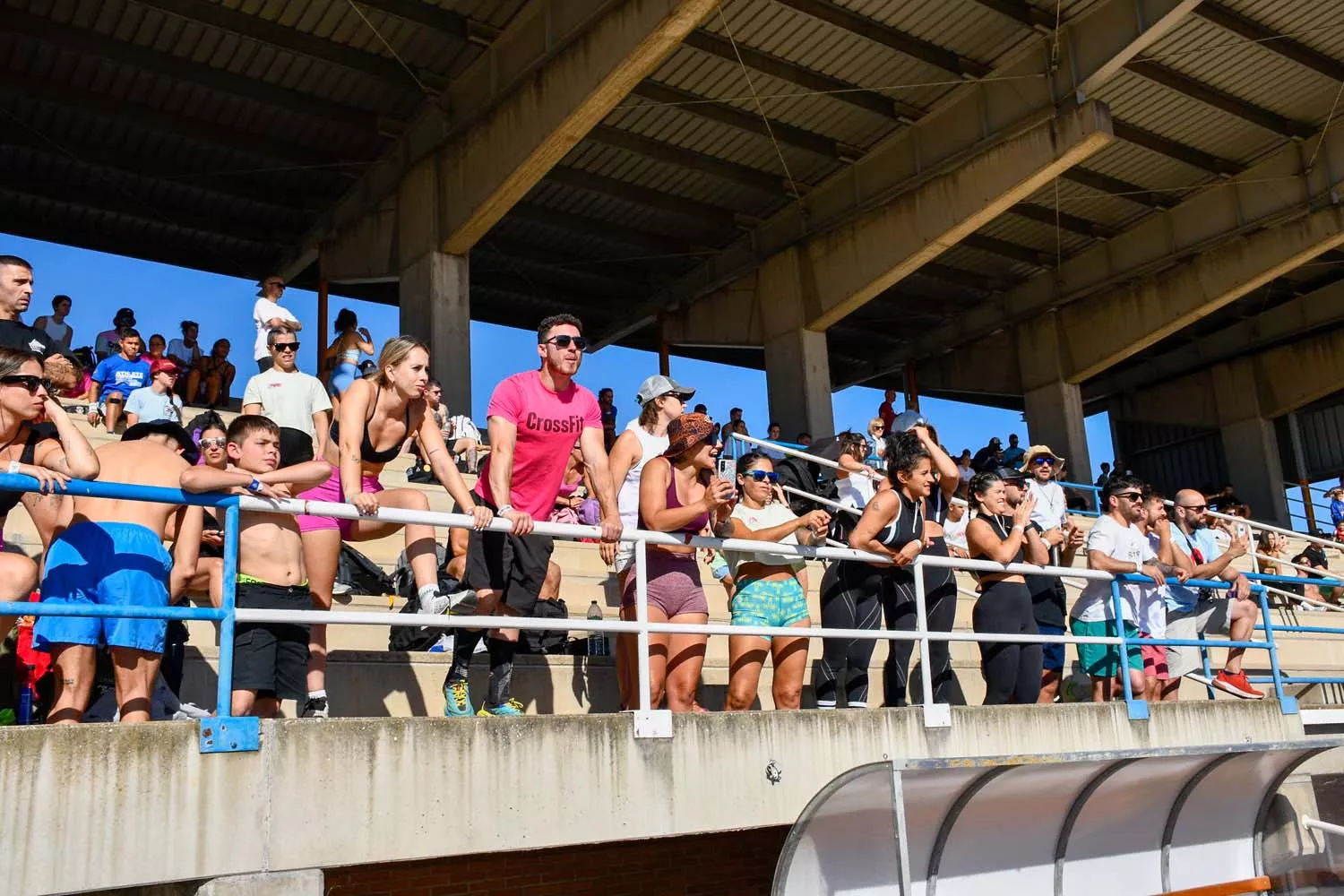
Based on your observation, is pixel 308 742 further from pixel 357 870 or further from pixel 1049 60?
pixel 1049 60

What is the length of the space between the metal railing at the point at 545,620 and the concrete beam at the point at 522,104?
366 inches

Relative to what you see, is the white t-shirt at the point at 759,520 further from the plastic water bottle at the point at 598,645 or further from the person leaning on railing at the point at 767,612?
the plastic water bottle at the point at 598,645

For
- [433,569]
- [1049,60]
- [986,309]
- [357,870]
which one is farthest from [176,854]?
[986,309]

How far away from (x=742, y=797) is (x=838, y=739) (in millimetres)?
745

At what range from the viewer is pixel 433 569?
5.91 metres

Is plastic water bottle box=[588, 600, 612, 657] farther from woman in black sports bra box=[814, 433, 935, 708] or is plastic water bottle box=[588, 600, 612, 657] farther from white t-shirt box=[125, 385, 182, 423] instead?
white t-shirt box=[125, 385, 182, 423]

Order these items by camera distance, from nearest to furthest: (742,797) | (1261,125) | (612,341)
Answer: (742,797) → (1261,125) → (612,341)

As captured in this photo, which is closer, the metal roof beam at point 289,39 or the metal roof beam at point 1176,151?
the metal roof beam at point 289,39

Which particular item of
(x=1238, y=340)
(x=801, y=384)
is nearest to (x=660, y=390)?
(x=801, y=384)

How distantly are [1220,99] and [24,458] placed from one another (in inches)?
767

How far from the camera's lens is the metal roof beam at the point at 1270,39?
17.4 metres

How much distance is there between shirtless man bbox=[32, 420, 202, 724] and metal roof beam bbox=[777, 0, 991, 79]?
13.8 metres

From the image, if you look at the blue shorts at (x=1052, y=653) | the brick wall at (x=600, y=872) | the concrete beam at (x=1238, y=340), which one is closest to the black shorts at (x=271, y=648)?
the brick wall at (x=600, y=872)

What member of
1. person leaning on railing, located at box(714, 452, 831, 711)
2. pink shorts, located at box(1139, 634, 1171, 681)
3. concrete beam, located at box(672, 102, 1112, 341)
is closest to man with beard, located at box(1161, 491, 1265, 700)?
pink shorts, located at box(1139, 634, 1171, 681)
